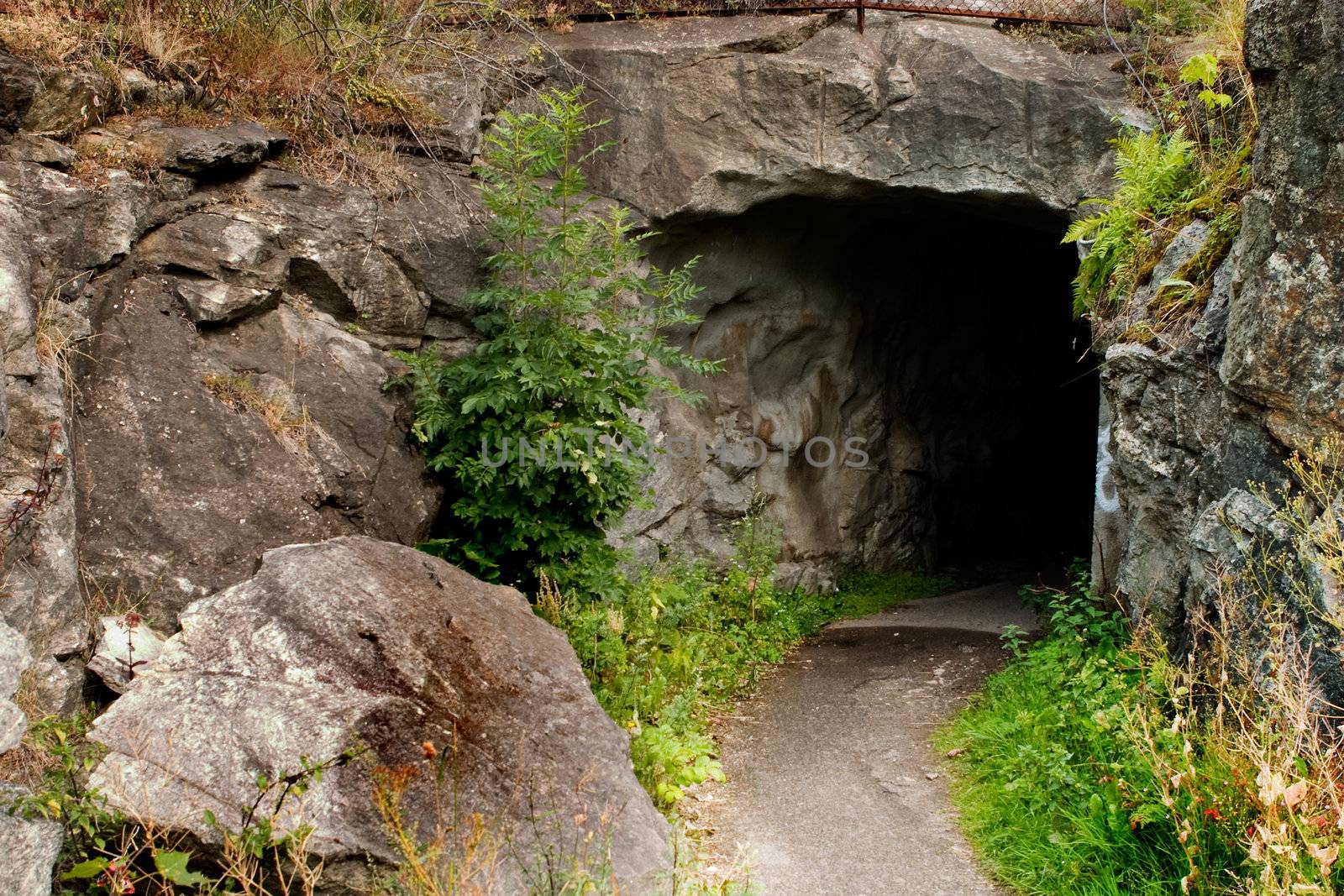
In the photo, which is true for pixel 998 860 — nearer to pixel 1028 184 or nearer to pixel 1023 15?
pixel 1028 184

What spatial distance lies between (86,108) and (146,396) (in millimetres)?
1638

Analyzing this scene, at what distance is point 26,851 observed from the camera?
11.0ft

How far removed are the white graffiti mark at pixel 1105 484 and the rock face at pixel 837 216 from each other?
188 centimetres

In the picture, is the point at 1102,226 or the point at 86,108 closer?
the point at 86,108

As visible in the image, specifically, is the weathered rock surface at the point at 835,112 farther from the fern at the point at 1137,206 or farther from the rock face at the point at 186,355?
the rock face at the point at 186,355

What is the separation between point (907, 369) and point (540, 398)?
22.0 feet

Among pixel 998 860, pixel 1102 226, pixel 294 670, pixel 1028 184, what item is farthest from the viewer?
pixel 1028 184

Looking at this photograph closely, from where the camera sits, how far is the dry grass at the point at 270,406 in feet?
19.2

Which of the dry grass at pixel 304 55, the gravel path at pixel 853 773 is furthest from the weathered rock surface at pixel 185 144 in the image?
the gravel path at pixel 853 773

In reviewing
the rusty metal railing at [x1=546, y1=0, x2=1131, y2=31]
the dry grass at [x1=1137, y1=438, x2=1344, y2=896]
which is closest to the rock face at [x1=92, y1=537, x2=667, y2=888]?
the dry grass at [x1=1137, y1=438, x2=1344, y2=896]

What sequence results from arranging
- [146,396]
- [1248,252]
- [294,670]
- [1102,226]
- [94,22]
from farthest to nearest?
[1102,226] → [94,22] → [146,396] → [1248,252] → [294,670]

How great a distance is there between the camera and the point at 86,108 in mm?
5789

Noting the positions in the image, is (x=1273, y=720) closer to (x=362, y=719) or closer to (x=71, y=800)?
(x=362, y=719)

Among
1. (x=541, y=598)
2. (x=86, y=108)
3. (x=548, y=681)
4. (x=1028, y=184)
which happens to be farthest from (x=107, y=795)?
(x=1028, y=184)
